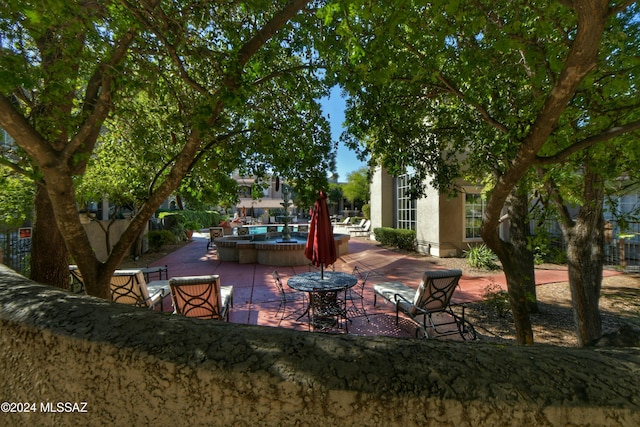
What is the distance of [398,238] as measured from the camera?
53.0ft

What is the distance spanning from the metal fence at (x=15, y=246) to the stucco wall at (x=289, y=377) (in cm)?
905

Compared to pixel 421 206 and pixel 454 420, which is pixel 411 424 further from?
pixel 421 206

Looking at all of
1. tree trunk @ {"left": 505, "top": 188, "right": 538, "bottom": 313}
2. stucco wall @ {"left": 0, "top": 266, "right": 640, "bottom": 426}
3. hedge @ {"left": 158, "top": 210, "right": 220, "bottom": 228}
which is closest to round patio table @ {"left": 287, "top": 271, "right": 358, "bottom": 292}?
tree trunk @ {"left": 505, "top": 188, "right": 538, "bottom": 313}

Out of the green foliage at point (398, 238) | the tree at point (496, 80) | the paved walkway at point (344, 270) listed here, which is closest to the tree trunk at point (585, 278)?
the tree at point (496, 80)

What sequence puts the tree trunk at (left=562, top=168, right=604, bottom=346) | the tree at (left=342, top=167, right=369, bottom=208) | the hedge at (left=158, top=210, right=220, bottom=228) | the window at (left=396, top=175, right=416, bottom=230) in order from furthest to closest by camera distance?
1. the tree at (left=342, top=167, right=369, bottom=208)
2. the hedge at (left=158, top=210, right=220, bottom=228)
3. the window at (left=396, top=175, right=416, bottom=230)
4. the tree trunk at (left=562, top=168, right=604, bottom=346)

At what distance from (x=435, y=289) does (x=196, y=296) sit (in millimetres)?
4451

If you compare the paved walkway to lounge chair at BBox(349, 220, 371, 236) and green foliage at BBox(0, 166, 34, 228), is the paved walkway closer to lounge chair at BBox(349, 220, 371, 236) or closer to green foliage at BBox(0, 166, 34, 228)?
green foliage at BBox(0, 166, 34, 228)

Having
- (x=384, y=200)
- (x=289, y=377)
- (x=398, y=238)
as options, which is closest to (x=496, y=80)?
(x=289, y=377)

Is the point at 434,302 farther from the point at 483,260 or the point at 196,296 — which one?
the point at 483,260

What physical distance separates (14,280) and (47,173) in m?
1.25

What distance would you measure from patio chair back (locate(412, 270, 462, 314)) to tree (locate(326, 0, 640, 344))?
1682mm

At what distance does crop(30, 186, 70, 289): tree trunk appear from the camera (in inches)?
181

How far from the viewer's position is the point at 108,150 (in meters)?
6.92

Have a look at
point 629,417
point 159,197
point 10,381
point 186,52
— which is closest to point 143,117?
point 186,52
